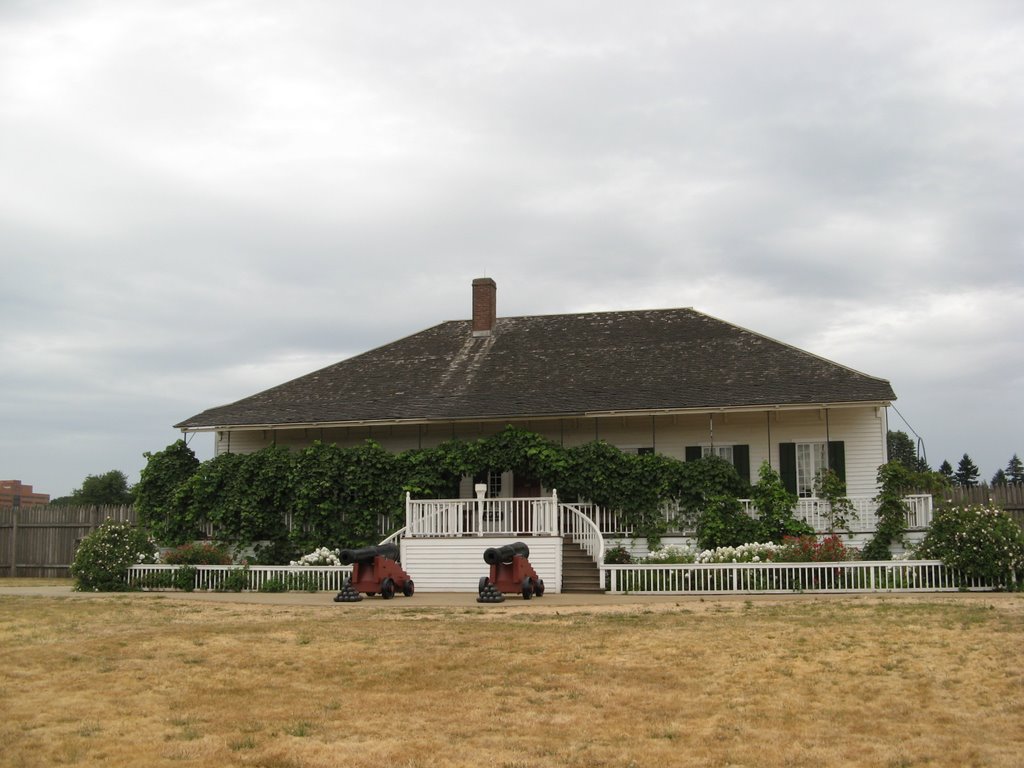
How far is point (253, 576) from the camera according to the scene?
23359 mm

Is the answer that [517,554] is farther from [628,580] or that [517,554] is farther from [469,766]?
[469,766]

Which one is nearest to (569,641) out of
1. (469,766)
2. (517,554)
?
(469,766)

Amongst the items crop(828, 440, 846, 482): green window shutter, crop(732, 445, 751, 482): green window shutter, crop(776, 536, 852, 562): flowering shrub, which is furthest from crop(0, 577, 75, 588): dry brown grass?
crop(828, 440, 846, 482): green window shutter

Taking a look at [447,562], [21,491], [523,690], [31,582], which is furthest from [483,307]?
[21,491]

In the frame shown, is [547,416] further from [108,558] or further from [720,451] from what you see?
[108,558]

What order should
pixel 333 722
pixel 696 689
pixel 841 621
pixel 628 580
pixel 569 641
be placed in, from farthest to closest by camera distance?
pixel 628 580
pixel 841 621
pixel 569 641
pixel 696 689
pixel 333 722

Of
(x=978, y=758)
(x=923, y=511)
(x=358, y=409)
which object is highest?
(x=358, y=409)

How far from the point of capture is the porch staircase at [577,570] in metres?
22.8

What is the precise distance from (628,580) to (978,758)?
1351cm

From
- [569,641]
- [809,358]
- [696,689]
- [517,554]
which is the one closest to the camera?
[696,689]

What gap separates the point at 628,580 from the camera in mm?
21578

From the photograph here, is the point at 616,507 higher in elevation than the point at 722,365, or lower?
lower

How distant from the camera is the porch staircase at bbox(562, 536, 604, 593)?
74.6ft

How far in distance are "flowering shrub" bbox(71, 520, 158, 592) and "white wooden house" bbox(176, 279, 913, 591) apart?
5.37m
